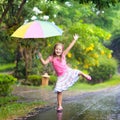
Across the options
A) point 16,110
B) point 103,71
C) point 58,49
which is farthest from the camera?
point 103,71

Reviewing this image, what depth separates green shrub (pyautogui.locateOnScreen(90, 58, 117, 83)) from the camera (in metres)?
24.8

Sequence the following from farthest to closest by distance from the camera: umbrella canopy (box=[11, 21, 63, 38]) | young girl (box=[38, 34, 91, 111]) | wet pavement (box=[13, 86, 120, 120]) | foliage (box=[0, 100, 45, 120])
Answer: foliage (box=[0, 100, 45, 120]) < young girl (box=[38, 34, 91, 111]) < umbrella canopy (box=[11, 21, 63, 38]) < wet pavement (box=[13, 86, 120, 120])

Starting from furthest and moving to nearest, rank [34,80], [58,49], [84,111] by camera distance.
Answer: [34,80]
[84,111]
[58,49]

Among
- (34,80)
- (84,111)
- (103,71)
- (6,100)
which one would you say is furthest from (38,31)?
(103,71)

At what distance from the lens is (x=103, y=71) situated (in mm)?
25234

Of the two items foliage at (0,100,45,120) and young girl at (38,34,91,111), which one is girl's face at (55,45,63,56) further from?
foliage at (0,100,45,120)

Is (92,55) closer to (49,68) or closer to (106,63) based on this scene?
(49,68)

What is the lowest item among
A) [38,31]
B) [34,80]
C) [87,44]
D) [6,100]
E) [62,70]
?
[34,80]

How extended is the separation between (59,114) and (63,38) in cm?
1106

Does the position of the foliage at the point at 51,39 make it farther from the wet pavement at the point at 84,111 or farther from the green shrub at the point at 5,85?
the wet pavement at the point at 84,111

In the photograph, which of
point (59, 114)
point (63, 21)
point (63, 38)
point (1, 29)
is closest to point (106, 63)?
point (63, 21)

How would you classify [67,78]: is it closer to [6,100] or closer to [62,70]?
[62,70]

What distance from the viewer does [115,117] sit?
8102 mm

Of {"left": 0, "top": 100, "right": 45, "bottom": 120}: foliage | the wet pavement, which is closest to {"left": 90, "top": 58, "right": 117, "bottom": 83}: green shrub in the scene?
the wet pavement
